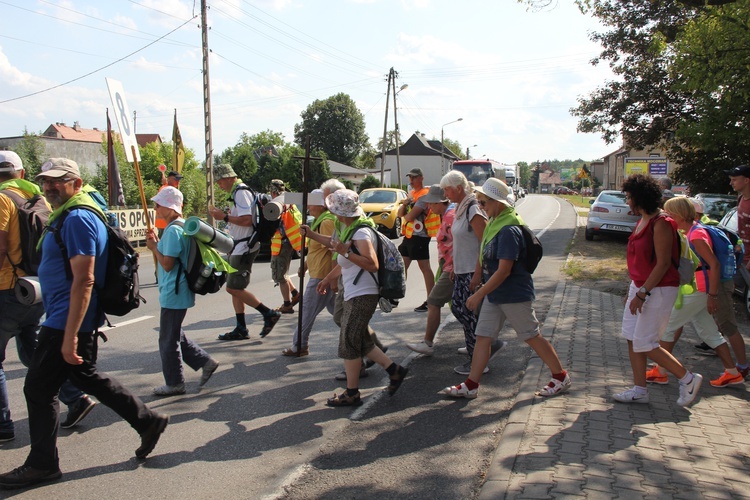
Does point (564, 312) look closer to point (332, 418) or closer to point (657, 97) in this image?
point (332, 418)

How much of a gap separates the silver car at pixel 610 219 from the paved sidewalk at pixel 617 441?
13.2m

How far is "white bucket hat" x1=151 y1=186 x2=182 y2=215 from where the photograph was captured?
16.5 ft

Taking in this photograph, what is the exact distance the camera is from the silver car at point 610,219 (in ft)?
61.2

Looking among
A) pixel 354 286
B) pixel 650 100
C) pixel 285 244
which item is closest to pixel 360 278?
pixel 354 286

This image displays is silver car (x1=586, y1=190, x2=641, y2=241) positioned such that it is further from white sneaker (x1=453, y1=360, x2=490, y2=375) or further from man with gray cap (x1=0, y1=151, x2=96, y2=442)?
man with gray cap (x1=0, y1=151, x2=96, y2=442)

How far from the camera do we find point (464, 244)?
570cm

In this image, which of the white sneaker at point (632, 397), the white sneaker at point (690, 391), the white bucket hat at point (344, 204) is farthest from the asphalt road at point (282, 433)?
the white bucket hat at point (344, 204)

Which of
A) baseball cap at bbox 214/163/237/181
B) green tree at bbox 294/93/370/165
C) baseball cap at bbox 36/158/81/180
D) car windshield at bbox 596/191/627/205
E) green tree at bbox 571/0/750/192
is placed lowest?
car windshield at bbox 596/191/627/205

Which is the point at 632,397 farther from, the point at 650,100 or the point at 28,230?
the point at 650,100

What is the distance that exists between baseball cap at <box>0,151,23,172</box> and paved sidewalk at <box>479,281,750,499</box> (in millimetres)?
3862

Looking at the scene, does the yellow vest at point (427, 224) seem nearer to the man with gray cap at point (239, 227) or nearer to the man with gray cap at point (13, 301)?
the man with gray cap at point (239, 227)

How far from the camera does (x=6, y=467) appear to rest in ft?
12.7

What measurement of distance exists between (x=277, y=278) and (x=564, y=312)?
12.5 feet

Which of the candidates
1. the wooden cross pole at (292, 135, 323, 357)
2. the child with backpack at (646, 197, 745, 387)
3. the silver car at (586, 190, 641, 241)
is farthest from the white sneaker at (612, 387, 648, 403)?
the silver car at (586, 190, 641, 241)
